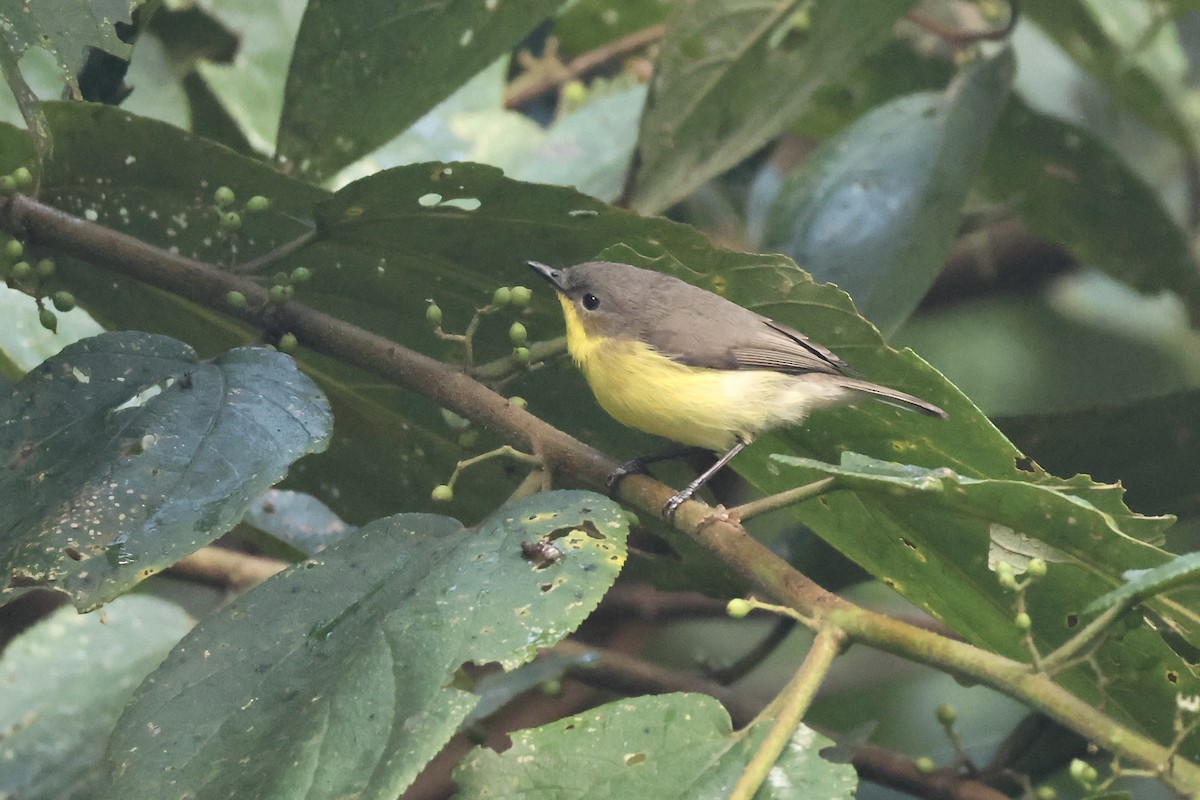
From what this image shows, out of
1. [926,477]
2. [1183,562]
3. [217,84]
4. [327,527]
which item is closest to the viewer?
[1183,562]

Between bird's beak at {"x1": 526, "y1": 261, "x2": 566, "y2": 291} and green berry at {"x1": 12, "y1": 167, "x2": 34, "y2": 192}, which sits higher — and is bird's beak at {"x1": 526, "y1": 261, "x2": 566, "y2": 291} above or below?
below

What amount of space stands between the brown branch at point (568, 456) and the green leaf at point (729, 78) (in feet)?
2.96

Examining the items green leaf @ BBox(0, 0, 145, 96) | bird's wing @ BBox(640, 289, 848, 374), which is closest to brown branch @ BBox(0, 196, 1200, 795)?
green leaf @ BBox(0, 0, 145, 96)

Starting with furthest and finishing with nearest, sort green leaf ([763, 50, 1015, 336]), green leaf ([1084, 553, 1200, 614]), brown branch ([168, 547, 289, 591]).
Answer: brown branch ([168, 547, 289, 591]) < green leaf ([763, 50, 1015, 336]) < green leaf ([1084, 553, 1200, 614])

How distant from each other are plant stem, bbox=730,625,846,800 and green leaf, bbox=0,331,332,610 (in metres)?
0.67

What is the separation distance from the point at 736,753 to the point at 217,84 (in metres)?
2.17

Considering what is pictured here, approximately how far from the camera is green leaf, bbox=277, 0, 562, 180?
6.84 feet

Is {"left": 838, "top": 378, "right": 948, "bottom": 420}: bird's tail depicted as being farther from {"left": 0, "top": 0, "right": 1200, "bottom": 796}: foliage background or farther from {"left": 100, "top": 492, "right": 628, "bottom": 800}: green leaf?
{"left": 100, "top": 492, "right": 628, "bottom": 800}: green leaf

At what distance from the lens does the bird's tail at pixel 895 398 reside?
5.23 feet

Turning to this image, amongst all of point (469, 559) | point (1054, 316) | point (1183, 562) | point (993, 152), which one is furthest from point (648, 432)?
point (1054, 316)

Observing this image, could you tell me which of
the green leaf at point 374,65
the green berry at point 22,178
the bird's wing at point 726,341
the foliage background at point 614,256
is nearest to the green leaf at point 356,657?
the foliage background at point 614,256

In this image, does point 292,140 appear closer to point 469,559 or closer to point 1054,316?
point 469,559

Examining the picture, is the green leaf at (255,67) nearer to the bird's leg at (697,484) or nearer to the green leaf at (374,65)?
the green leaf at (374,65)

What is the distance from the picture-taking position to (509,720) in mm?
2686
